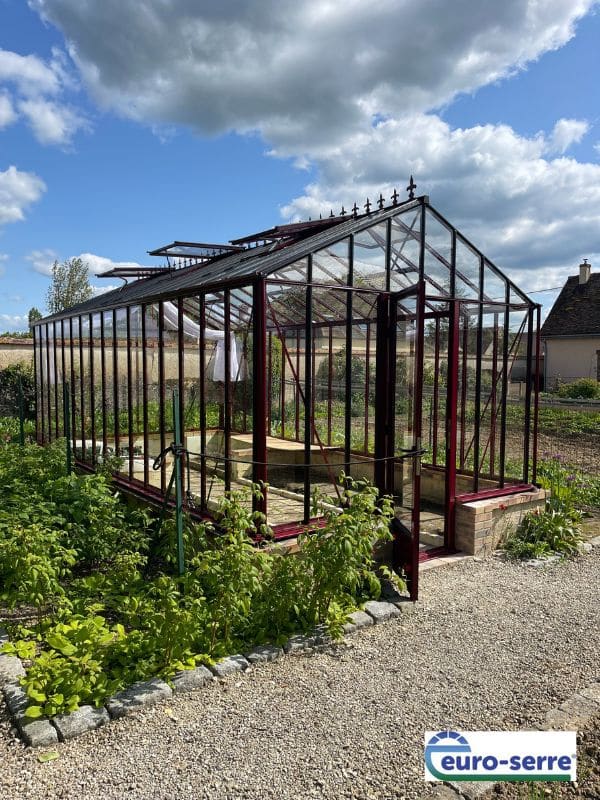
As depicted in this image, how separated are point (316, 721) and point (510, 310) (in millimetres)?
5145

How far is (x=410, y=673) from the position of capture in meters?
3.67

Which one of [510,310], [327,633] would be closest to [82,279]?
[510,310]

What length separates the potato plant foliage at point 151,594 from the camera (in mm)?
3385

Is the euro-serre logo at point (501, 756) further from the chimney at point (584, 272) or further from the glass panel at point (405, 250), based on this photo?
the chimney at point (584, 272)

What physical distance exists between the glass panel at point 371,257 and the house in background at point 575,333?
20505 mm

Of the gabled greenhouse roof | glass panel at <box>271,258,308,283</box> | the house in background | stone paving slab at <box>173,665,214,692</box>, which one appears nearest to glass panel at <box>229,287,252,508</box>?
the gabled greenhouse roof

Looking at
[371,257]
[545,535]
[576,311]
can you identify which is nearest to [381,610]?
[545,535]

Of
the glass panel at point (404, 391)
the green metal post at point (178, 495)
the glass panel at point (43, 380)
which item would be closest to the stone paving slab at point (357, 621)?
the glass panel at point (404, 391)

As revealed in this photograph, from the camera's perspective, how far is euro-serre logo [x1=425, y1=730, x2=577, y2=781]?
2.74 metres

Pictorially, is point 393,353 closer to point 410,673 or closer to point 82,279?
point 410,673

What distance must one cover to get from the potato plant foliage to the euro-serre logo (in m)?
1.22

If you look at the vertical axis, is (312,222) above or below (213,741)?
above

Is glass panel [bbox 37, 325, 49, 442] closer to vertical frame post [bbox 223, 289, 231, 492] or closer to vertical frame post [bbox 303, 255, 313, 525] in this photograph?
vertical frame post [bbox 223, 289, 231, 492]

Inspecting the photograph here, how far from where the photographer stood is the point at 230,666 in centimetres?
358
